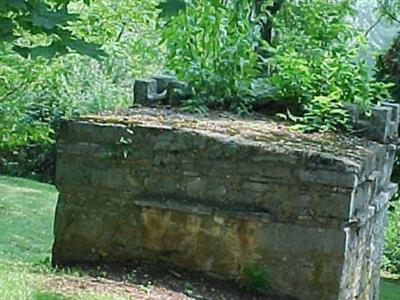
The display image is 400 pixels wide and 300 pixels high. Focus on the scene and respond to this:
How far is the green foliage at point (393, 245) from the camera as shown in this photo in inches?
536

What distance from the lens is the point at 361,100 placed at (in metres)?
5.65

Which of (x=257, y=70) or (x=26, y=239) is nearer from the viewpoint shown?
(x=257, y=70)

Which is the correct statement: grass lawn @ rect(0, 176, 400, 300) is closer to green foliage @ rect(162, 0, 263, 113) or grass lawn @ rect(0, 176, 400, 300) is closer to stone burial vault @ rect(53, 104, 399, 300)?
stone burial vault @ rect(53, 104, 399, 300)

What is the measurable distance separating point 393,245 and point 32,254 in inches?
294

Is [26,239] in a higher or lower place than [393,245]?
higher

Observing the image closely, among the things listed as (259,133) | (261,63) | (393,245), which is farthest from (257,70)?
(393,245)

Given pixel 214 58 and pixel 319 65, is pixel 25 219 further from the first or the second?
pixel 319 65

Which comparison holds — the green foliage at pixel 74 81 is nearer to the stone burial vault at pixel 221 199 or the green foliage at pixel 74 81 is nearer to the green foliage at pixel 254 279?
the stone burial vault at pixel 221 199

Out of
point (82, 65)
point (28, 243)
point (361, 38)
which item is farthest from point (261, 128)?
point (82, 65)

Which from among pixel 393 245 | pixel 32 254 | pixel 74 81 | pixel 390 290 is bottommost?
pixel 393 245

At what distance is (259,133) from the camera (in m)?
5.11

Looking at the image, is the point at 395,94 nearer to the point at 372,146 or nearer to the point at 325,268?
the point at 372,146

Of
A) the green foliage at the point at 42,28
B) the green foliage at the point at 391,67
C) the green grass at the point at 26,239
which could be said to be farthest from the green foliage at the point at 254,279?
the green foliage at the point at 391,67

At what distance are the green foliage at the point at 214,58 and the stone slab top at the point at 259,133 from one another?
11.8 inches
